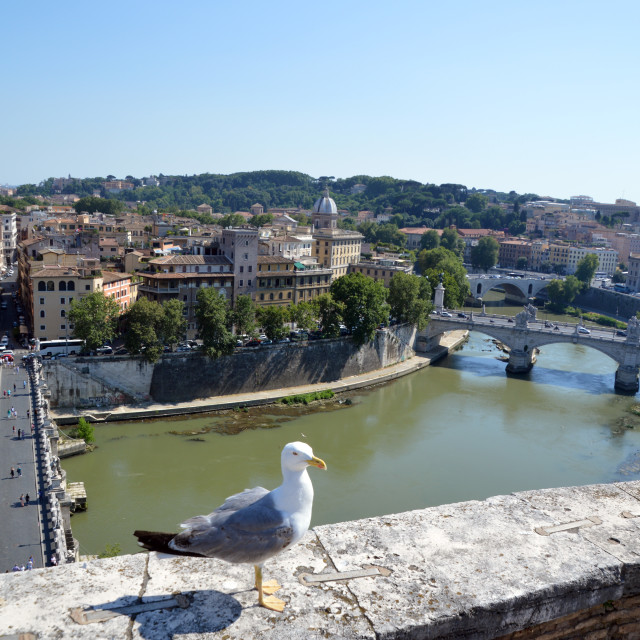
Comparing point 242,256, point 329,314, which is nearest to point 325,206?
point 242,256

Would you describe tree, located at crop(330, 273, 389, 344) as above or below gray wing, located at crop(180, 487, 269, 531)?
below

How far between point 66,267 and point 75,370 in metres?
4.90

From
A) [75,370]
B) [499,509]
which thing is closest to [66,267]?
[75,370]

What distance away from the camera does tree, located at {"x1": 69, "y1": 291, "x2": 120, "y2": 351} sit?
18.1m

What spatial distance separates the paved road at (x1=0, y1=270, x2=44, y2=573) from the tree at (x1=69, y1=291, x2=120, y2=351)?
72.7 inches

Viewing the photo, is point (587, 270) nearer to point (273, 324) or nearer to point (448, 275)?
Answer: point (448, 275)

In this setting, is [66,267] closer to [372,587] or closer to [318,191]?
[372,587]

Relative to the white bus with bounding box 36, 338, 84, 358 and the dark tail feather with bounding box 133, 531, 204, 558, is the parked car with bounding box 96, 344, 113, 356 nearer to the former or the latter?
the white bus with bounding box 36, 338, 84, 358

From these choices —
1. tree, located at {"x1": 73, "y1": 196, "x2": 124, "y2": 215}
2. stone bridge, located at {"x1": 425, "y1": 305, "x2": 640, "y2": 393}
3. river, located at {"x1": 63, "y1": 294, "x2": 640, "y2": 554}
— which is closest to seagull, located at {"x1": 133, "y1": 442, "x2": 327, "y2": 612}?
river, located at {"x1": 63, "y1": 294, "x2": 640, "y2": 554}

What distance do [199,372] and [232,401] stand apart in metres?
1.34

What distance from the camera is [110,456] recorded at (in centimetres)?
1491

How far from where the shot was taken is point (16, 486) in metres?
11.4

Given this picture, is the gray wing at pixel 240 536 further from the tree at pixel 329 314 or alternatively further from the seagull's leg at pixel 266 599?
the tree at pixel 329 314

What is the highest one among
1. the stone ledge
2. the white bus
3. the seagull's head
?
the seagull's head
